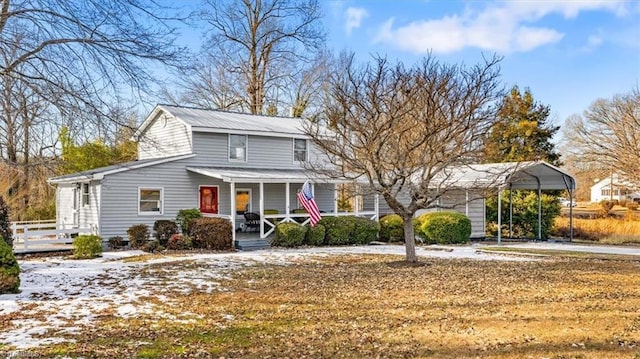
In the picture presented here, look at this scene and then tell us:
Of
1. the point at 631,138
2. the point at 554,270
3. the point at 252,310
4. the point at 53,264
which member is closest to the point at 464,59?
the point at 554,270

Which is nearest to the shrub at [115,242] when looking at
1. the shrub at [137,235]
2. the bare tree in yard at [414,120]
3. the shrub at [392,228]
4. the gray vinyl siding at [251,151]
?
the shrub at [137,235]

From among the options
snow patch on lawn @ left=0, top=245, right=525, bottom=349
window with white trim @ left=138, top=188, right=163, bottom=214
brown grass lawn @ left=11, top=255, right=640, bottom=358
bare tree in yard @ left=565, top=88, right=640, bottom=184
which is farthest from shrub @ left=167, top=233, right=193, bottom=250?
bare tree in yard @ left=565, top=88, right=640, bottom=184

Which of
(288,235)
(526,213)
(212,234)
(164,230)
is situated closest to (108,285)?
(212,234)

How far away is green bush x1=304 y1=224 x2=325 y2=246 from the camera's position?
1867 cm

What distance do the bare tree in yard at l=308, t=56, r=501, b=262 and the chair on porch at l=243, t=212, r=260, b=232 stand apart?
7.94 meters

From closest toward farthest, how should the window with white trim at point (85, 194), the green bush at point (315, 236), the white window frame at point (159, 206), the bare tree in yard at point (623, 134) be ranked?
the white window frame at point (159, 206) → the green bush at point (315, 236) → the window with white trim at point (85, 194) → the bare tree in yard at point (623, 134)

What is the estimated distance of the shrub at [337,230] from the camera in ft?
62.6

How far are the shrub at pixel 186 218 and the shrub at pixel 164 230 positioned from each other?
53 cm

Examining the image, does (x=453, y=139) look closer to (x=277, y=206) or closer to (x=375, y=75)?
(x=375, y=75)

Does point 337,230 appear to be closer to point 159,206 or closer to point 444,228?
point 444,228

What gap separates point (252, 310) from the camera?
782 centimetres

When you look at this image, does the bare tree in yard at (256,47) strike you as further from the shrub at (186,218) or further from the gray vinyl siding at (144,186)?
the shrub at (186,218)

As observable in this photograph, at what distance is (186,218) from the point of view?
59.1 feet

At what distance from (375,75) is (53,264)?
373 inches
